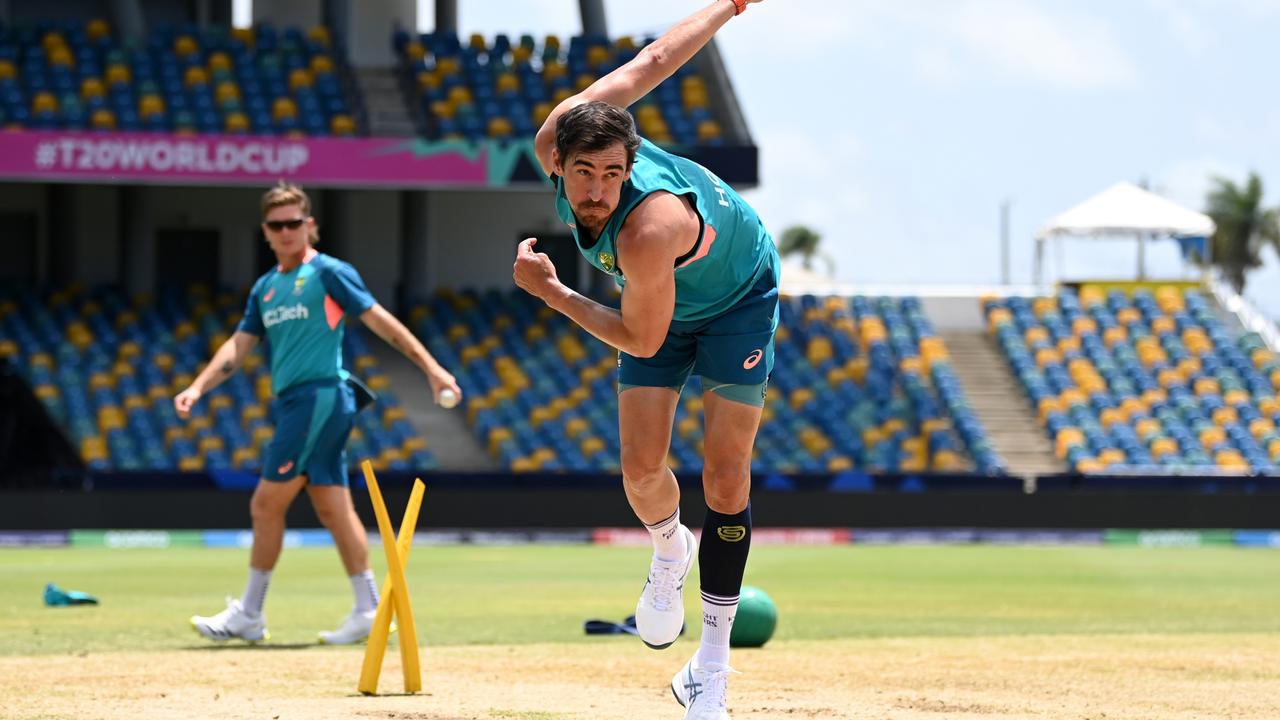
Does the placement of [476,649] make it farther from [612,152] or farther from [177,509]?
[177,509]

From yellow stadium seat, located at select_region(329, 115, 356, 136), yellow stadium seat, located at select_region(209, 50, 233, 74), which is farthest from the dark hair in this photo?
yellow stadium seat, located at select_region(209, 50, 233, 74)

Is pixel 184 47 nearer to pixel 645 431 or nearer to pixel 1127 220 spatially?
pixel 1127 220

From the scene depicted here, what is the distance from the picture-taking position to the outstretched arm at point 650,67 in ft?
23.0

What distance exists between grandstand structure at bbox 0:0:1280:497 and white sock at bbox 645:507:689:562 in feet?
59.9

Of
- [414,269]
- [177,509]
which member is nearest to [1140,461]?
[414,269]

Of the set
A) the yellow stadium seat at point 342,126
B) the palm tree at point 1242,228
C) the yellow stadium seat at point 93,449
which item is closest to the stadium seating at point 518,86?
the yellow stadium seat at point 342,126

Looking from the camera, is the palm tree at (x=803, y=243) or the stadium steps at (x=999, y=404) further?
the palm tree at (x=803, y=243)

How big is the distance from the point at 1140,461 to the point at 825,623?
1842 centimetres

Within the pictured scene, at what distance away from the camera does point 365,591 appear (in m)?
10.6

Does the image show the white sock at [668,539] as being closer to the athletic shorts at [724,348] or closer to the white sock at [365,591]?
the athletic shorts at [724,348]

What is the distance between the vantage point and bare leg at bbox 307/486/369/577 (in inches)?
409

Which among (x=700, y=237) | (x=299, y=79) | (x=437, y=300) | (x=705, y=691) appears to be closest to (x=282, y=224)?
(x=700, y=237)

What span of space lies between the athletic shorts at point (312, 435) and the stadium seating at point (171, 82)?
19183 millimetres

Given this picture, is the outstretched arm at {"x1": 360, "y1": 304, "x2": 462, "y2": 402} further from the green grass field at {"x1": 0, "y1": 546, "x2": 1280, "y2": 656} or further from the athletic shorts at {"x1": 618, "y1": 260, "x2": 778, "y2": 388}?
the green grass field at {"x1": 0, "y1": 546, "x2": 1280, "y2": 656}
